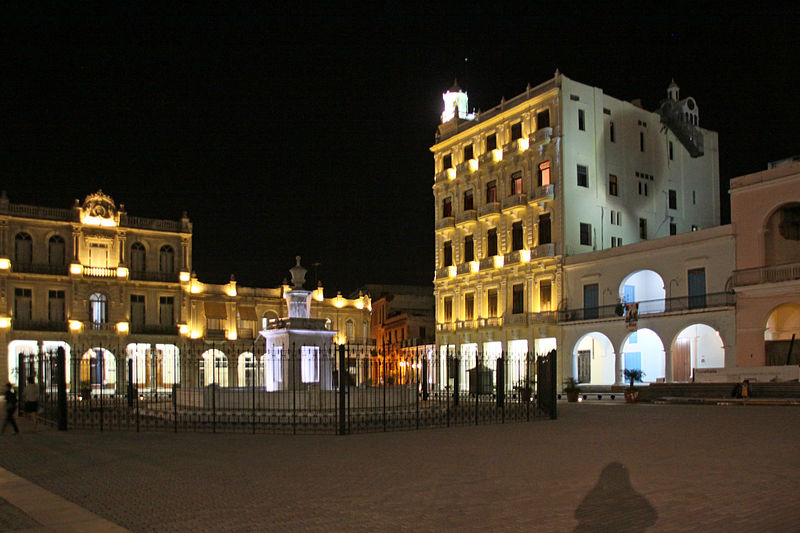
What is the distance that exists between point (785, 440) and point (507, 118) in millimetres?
36693

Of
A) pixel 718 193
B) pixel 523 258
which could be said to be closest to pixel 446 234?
pixel 523 258

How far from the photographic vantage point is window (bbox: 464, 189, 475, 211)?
174 feet

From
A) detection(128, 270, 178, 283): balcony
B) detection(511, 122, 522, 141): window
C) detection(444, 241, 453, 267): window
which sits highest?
detection(511, 122, 522, 141): window

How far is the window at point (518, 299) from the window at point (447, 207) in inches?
339

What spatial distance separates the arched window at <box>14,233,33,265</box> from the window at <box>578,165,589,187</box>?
36433mm

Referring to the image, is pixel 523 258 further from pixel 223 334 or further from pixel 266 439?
pixel 266 439

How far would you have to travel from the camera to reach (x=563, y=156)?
45906 mm

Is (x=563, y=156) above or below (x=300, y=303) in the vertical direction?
above

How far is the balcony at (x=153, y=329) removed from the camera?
56.7 metres

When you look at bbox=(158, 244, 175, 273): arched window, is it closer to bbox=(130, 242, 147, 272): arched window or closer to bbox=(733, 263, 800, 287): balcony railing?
bbox=(130, 242, 147, 272): arched window

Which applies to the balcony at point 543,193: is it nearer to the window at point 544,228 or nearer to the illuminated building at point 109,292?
the window at point 544,228

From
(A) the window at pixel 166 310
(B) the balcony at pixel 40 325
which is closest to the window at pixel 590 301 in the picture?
(A) the window at pixel 166 310

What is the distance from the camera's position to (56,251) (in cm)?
5466

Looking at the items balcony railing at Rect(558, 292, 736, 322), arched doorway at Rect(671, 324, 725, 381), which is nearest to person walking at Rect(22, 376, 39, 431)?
balcony railing at Rect(558, 292, 736, 322)
